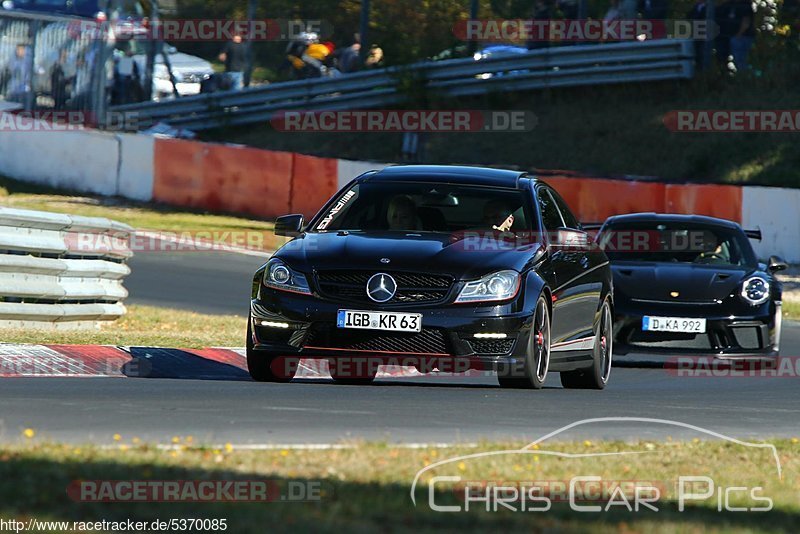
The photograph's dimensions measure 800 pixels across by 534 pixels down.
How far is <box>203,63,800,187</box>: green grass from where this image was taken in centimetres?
2623

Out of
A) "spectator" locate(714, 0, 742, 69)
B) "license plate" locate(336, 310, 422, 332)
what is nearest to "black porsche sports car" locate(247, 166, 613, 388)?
"license plate" locate(336, 310, 422, 332)

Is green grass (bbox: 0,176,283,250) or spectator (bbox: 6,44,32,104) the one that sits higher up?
spectator (bbox: 6,44,32,104)

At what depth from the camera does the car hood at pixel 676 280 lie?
13.1 metres

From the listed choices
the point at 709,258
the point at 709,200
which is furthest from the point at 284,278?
the point at 709,200

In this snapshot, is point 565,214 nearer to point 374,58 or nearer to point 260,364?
point 260,364

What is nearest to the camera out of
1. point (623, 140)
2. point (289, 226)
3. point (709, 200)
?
point (289, 226)

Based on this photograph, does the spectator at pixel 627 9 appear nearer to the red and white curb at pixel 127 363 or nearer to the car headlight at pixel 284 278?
the red and white curb at pixel 127 363

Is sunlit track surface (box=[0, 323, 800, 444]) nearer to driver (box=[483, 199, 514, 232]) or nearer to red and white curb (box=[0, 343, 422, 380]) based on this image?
red and white curb (box=[0, 343, 422, 380])

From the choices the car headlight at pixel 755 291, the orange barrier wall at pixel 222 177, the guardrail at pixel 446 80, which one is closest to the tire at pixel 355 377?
the car headlight at pixel 755 291

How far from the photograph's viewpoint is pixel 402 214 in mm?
10266

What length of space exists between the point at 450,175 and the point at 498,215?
484 millimetres

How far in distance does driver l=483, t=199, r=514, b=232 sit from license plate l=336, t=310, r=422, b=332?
1269 millimetres

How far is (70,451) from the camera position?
6.08 m

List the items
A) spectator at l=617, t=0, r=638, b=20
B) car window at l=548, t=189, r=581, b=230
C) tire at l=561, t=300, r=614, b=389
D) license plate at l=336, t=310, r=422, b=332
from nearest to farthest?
license plate at l=336, t=310, r=422, b=332 < tire at l=561, t=300, r=614, b=389 < car window at l=548, t=189, r=581, b=230 < spectator at l=617, t=0, r=638, b=20
